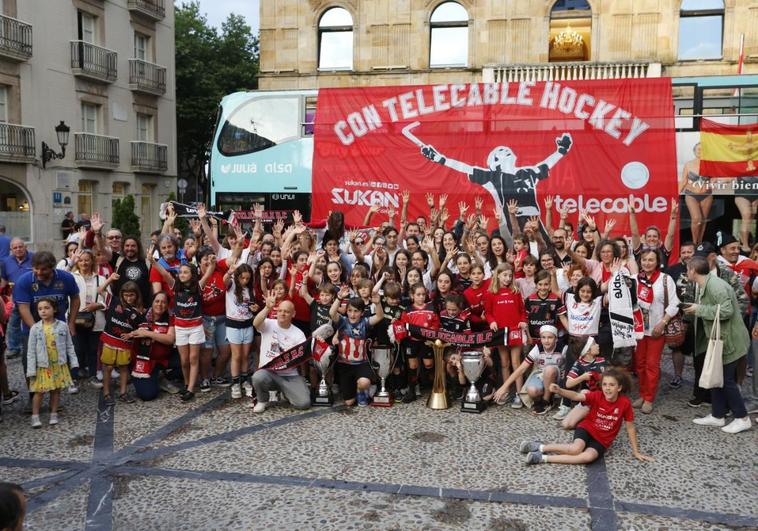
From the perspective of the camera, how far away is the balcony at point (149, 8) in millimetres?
26312

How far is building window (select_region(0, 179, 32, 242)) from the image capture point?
22.0 meters

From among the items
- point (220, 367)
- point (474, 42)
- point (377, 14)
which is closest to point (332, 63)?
point (377, 14)

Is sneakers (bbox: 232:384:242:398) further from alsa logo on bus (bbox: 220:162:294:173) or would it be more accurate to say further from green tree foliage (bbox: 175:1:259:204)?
green tree foliage (bbox: 175:1:259:204)

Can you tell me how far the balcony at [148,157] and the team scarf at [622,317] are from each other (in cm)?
2420

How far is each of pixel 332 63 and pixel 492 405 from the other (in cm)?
1997

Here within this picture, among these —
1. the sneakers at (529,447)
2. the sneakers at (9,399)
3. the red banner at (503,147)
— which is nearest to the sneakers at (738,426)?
the sneakers at (529,447)

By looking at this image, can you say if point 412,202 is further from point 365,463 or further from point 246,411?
point 365,463

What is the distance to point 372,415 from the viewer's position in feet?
20.5

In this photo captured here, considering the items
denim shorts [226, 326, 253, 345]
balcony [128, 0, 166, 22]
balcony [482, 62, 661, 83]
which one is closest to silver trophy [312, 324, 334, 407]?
denim shorts [226, 326, 253, 345]

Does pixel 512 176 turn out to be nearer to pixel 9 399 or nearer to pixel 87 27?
pixel 9 399

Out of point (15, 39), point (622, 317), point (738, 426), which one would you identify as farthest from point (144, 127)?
point (738, 426)

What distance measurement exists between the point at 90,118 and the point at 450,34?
14568 millimetres

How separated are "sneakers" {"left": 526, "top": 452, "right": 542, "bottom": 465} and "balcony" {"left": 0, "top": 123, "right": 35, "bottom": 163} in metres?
21.5

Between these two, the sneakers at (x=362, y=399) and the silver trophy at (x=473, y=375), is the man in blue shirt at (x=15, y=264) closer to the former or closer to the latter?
the sneakers at (x=362, y=399)
